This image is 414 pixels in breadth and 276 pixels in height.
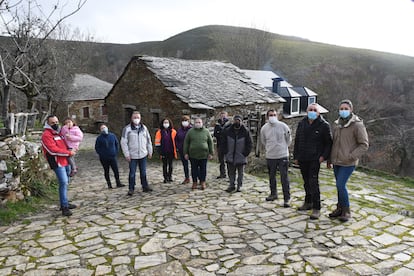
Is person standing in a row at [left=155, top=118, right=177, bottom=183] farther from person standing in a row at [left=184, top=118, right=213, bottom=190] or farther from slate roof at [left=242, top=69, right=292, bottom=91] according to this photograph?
slate roof at [left=242, top=69, right=292, bottom=91]

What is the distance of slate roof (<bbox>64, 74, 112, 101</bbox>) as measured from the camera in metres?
30.1

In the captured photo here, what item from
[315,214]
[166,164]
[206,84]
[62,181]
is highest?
[206,84]

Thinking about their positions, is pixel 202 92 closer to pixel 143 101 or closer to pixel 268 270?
pixel 143 101

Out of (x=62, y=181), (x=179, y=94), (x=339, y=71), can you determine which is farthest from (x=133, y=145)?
(x=339, y=71)

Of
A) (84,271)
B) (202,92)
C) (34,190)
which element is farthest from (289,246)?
(202,92)

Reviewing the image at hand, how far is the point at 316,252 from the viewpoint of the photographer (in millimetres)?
4113

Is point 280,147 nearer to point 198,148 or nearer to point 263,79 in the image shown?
point 198,148

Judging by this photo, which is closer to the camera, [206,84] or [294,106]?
[206,84]

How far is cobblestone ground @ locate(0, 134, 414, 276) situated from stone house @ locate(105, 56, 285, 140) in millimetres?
6155

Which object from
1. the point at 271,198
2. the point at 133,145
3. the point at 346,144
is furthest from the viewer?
the point at 133,145

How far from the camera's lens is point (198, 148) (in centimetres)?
713

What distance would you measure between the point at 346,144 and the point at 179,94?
333 inches

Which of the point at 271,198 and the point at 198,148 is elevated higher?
the point at 198,148

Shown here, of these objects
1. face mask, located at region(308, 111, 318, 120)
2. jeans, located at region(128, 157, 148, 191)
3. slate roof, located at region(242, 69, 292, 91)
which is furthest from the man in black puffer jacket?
slate roof, located at region(242, 69, 292, 91)
